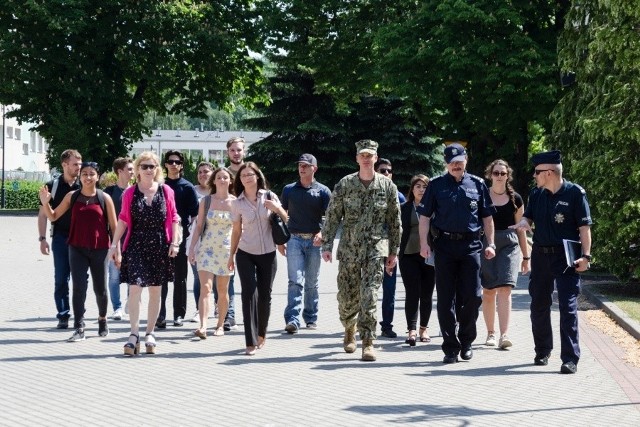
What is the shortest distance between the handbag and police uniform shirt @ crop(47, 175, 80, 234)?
2361mm

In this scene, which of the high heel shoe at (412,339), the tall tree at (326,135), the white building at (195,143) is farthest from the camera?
the white building at (195,143)

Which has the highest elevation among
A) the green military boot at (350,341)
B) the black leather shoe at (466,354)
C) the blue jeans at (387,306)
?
the blue jeans at (387,306)

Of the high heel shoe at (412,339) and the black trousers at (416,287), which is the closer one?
the high heel shoe at (412,339)

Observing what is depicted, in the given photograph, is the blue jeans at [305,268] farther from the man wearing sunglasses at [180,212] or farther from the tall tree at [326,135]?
the tall tree at [326,135]

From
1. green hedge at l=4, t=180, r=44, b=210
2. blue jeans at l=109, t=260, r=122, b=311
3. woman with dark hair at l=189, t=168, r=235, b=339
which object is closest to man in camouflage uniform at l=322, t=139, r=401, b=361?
woman with dark hair at l=189, t=168, r=235, b=339

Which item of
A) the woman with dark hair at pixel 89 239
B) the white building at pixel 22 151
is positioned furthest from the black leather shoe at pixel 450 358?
the white building at pixel 22 151

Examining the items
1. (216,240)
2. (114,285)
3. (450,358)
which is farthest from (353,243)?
(114,285)

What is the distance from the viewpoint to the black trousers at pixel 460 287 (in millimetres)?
10383

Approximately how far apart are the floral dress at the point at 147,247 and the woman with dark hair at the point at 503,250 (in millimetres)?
3050

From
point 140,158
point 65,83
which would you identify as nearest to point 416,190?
Answer: point 140,158

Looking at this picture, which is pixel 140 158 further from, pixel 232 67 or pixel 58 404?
pixel 232 67

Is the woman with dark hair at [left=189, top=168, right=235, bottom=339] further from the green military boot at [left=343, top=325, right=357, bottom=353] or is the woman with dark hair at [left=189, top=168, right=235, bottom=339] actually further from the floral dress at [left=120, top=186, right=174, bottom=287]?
the green military boot at [left=343, top=325, right=357, bottom=353]

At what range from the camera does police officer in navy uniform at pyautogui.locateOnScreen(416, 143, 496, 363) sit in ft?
34.0

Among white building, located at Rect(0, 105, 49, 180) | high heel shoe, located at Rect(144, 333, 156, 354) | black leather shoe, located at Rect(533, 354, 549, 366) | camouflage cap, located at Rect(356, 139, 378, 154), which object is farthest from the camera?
white building, located at Rect(0, 105, 49, 180)
